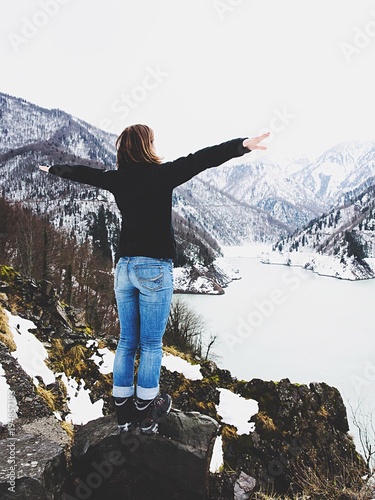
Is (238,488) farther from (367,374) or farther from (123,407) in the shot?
(367,374)

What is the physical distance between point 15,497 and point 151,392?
1068mm

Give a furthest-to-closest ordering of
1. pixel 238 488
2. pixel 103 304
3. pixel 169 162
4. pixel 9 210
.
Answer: pixel 103 304 → pixel 9 210 → pixel 238 488 → pixel 169 162

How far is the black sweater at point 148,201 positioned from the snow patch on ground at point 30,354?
3.02 m

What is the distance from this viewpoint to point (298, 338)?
48281 mm

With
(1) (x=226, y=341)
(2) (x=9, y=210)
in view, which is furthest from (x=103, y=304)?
(1) (x=226, y=341)

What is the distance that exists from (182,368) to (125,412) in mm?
6332

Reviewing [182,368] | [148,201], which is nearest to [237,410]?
[182,368]

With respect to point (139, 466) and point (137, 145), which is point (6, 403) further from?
point (137, 145)

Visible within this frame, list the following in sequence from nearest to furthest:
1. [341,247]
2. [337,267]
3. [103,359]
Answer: [103,359] → [337,267] → [341,247]

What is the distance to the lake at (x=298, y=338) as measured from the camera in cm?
3425

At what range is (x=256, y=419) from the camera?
348 inches

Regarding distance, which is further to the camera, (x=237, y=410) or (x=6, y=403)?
(x=237, y=410)

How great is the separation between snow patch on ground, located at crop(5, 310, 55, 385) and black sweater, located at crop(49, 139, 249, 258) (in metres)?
3.02
